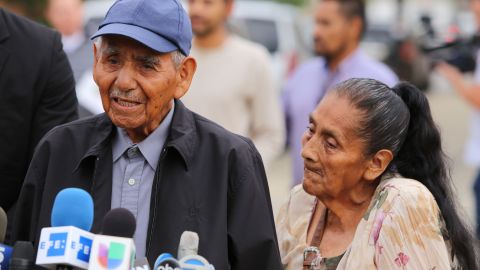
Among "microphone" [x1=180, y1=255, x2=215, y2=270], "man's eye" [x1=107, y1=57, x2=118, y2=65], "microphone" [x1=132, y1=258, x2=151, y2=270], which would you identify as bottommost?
"microphone" [x1=132, y1=258, x2=151, y2=270]

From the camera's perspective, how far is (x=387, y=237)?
3816mm

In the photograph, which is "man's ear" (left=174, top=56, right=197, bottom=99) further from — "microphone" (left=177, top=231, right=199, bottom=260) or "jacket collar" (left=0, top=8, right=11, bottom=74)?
"jacket collar" (left=0, top=8, right=11, bottom=74)

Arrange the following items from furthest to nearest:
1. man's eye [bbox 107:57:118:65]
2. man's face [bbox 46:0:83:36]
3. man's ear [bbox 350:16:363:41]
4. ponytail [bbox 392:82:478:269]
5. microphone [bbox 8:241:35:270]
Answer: man's face [bbox 46:0:83:36]
man's ear [bbox 350:16:363:41]
ponytail [bbox 392:82:478:269]
man's eye [bbox 107:57:118:65]
microphone [bbox 8:241:35:270]

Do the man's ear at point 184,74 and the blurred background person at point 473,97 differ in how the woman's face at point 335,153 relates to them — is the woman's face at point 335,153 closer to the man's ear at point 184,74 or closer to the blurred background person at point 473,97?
the man's ear at point 184,74

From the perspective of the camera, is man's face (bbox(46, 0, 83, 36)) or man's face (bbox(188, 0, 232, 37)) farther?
man's face (bbox(46, 0, 83, 36))

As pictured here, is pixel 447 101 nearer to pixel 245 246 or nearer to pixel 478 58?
pixel 478 58

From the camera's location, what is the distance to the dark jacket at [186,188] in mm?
3605

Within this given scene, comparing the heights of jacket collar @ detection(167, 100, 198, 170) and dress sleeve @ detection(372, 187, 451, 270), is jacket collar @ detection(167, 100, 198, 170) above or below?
above

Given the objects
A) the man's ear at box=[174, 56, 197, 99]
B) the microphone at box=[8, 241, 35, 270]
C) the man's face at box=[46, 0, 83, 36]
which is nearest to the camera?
the microphone at box=[8, 241, 35, 270]

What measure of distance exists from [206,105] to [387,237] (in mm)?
3300

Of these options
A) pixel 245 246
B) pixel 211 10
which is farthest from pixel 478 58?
pixel 245 246

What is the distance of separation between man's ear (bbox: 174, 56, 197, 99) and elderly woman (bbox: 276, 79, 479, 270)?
20.2 inches

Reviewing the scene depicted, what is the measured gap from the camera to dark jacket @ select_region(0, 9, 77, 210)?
4.50 m

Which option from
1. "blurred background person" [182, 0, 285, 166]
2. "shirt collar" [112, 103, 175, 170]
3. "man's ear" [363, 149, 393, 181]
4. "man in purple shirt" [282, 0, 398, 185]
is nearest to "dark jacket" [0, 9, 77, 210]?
"shirt collar" [112, 103, 175, 170]
